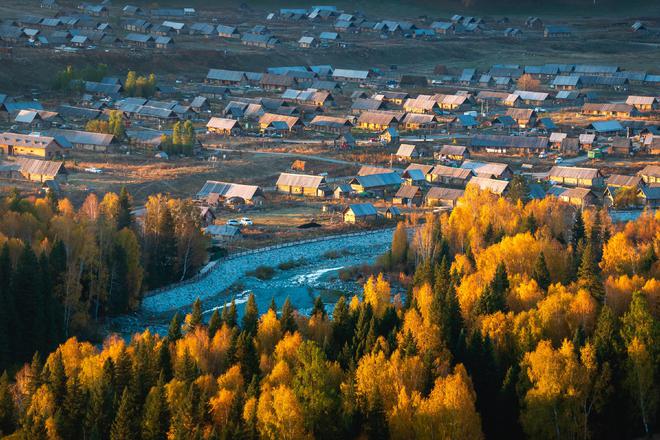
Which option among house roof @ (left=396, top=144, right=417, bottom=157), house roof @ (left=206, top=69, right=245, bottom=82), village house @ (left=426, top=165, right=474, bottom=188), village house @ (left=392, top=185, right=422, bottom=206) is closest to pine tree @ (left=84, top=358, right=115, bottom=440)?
village house @ (left=392, top=185, right=422, bottom=206)

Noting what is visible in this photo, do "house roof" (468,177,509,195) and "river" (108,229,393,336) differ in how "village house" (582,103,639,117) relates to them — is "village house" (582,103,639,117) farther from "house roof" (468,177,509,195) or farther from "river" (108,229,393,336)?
"river" (108,229,393,336)

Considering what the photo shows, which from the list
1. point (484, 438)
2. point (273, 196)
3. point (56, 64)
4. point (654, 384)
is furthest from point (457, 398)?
point (56, 64)

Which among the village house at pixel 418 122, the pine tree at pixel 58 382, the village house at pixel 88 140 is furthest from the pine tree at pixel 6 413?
the village house at pixel 418 122

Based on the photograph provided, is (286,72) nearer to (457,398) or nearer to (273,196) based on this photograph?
(273,196)

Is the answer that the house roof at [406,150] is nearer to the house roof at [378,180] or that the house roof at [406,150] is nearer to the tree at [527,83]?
the house roof at [378,180]

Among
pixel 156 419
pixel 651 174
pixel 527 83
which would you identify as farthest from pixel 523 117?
pixel 156 419

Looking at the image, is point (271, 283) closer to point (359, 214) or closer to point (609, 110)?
point (359, 214)
